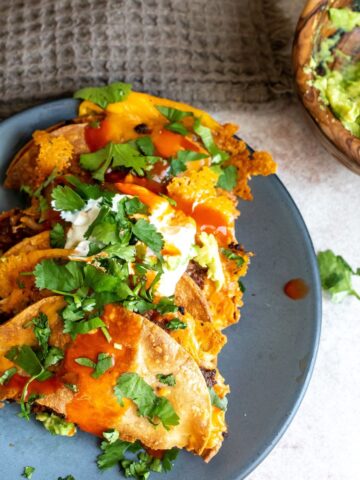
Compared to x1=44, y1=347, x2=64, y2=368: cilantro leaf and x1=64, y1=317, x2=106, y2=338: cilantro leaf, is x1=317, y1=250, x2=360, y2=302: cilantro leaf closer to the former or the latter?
x1=64, y1=317, x2=106, y2=338: cilantro leaf

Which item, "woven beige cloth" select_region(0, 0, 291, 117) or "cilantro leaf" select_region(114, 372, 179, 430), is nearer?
"cilantro leaf" select_region(114, 372, 179, 430)

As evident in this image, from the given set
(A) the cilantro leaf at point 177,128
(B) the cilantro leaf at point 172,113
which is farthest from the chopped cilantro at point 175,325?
(B) the cilantro leaf at point 172,113

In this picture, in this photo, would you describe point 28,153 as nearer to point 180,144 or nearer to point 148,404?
point 180,144

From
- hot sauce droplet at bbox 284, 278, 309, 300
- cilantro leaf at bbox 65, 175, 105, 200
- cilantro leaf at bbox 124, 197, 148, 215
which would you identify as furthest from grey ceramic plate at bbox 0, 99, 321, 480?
cilantro leaf at bbox 124, 197, 148, 215

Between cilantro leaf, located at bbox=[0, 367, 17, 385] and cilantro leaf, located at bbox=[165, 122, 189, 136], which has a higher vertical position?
cilantro leaf, located at bbox=[165, 122, 189, 136]

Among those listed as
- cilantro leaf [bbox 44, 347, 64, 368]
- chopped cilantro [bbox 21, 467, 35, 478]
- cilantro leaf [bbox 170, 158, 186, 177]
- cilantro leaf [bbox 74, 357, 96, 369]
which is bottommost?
chopped cilantro [bbox 21, 467, 35, 478]

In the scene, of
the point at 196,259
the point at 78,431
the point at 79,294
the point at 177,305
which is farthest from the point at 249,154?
the point at 78,431

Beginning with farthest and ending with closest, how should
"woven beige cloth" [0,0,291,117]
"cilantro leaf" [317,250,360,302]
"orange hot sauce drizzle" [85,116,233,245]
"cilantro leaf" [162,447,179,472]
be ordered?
"cilantro leaf" [317,250,360,302]
"woven beige cloth" [0,0,291,117]
"orange hot sauce drizzle" [85,116,233,245]
"cilantro leaf" [162,447,179,472]
